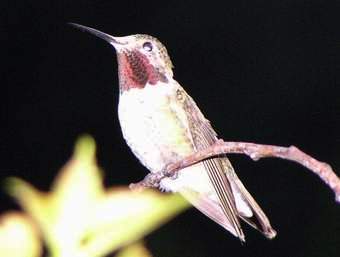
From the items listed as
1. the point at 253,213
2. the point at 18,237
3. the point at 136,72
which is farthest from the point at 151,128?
the point at 18,237

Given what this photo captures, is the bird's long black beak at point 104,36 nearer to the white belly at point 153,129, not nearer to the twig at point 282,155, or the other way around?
the white belly at point 153,129

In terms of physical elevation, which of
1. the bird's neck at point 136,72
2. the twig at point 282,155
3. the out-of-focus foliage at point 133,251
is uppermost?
the twig at point 282,155

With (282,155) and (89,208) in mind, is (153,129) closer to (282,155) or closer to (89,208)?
(89,208)

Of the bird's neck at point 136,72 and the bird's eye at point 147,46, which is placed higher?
the bird's eye at point 147,46

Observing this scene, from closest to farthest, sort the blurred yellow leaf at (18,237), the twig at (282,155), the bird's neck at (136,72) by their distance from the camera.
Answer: the twig at (282,155), the bird's neck at (136,72), the blurred yellow leaf at (18,237)

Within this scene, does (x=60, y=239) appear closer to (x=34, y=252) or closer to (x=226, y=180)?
(x=34, y=252)

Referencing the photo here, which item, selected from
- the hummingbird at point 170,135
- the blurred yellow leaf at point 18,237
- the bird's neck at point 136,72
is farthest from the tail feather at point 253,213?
the blurred yellow leaf at point 18,237

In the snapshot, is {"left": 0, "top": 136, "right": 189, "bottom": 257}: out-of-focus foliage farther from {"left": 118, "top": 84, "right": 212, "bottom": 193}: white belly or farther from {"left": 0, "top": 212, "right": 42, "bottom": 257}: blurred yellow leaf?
{"left": 118, "top": 84, "right": 212, "bottom": 193}: white belly
